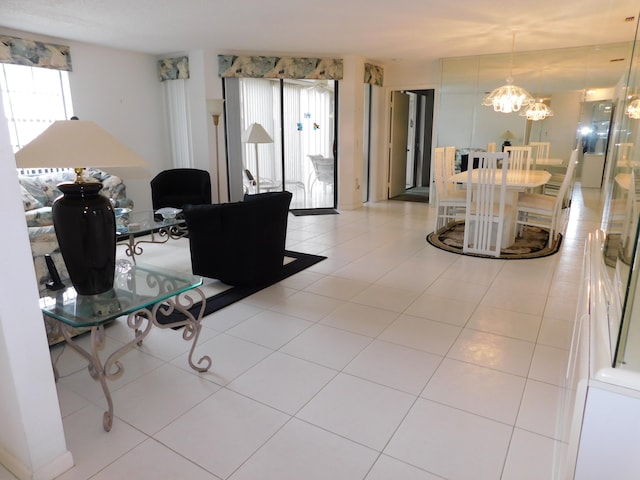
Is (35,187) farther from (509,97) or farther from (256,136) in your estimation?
(509,97)

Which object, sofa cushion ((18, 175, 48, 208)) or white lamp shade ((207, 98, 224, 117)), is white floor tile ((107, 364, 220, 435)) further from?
white lamp shade ((207, 98, 224, 117))

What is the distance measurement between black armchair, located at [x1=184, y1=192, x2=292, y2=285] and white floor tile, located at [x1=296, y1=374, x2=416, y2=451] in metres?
1.51

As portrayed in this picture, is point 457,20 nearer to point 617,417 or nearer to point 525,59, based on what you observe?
point 525,59

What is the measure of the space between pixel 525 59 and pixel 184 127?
5.40 meters

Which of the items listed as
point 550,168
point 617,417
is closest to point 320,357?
A: point 617,417

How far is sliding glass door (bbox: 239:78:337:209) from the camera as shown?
6.76 meters

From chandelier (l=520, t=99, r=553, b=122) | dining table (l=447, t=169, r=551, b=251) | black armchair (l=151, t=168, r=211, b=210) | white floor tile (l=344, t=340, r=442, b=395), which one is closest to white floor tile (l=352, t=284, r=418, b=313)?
white floor tile (l=344, t=340, r=442, b=395)

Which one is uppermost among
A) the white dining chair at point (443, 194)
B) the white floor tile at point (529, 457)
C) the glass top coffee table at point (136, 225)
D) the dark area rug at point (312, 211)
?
the white dining chair at point (443, 194)

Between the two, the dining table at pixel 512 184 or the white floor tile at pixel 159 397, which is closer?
the white floor tile at pixel 159 397

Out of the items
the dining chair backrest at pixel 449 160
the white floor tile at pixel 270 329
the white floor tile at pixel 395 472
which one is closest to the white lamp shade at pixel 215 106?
the dining chair backrest at pixel 449 160

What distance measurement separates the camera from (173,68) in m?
6.21

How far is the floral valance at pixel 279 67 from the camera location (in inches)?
240

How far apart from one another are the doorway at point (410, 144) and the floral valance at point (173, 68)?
3667mm

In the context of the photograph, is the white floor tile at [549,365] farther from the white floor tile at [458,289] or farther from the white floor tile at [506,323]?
the white floor tile at [458,289]
